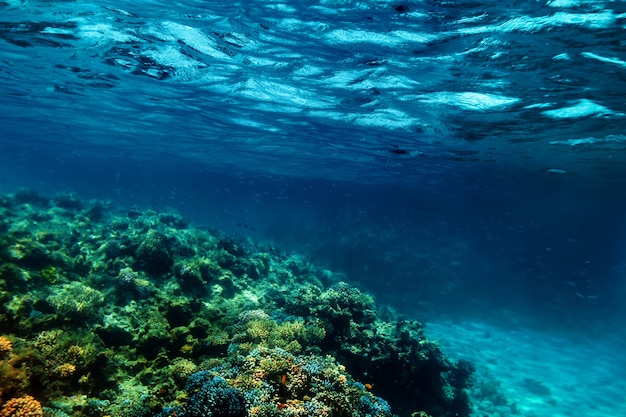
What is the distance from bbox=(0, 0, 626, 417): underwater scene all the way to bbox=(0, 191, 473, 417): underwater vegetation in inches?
2.0

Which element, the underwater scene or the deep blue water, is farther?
the deep blue water

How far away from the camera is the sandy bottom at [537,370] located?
655 inches

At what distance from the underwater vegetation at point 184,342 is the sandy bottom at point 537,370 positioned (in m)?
5.28

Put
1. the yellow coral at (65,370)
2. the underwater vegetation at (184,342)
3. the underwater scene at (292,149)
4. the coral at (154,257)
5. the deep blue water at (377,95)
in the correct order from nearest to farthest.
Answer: the underwater vegetation at (184,342) → the yellow coral at (65,370) → the underwater scene at (292,149) → the deep blue water at (377,95) → the coral at (154,257)

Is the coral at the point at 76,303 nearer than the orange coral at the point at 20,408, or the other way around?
the orange coral at the point at 20,408

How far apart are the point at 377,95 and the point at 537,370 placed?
2112 centimetres

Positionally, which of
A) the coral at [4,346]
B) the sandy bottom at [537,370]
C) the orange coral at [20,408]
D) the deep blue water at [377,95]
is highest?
the deep blue water at [377,95]

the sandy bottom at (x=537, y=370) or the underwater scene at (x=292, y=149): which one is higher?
the underwater scene at (x=292, y=149)

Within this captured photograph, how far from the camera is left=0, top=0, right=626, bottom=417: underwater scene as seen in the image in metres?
6.26

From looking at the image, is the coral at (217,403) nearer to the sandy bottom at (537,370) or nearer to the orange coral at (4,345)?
the orange coral at (4,345)

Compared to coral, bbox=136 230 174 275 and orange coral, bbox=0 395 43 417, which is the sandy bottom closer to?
coral, bbox=136 230 174 275

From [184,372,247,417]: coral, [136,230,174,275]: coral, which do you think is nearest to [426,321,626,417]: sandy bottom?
[184,372,247,417]: coral

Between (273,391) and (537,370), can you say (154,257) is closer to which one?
(273,391)

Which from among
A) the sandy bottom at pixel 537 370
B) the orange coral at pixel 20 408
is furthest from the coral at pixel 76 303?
the sandy bottom at pixel 537 370
